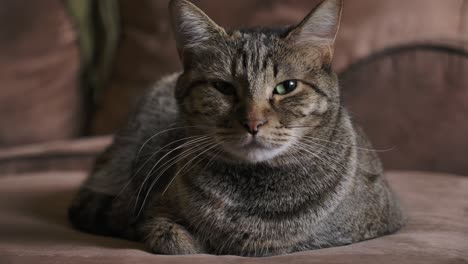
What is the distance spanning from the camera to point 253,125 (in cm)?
129

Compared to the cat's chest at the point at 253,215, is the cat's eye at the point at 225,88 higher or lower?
higher

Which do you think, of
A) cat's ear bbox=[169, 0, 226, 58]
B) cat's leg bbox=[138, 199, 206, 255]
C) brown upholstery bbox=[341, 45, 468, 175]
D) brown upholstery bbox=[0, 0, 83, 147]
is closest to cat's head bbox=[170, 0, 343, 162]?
cat's ear bbox=[169, 0, 226, 58]

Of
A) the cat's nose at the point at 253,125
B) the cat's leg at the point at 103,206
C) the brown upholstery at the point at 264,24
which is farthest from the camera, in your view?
the brown upholstery at the point at 264,24

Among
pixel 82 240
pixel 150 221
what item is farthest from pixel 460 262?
pixel 82 240

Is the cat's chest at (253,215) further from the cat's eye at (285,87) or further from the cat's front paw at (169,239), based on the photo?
the cat's eye at (285,87)

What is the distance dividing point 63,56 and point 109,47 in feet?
0.62

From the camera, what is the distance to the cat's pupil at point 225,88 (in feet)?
4.50

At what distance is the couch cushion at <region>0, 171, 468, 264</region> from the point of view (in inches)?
51.4

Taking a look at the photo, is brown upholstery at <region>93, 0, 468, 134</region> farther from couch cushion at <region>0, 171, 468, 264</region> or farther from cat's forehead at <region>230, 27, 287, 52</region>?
cat's forehead at <region>230, 27, 287, 52</region>

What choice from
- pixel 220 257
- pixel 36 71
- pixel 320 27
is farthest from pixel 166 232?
pixel 36 71

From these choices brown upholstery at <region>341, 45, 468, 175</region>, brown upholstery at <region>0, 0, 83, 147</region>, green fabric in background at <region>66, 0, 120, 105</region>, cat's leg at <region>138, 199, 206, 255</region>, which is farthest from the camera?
green fabric in background at <region>66, 0, 120, 105</region>

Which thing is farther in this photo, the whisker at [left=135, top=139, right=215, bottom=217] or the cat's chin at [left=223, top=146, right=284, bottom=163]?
the whisker at [left=135, top=139, right=215, bottom=217]

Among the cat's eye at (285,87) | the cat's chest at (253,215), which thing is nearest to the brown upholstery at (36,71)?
the cat's chest at (253,215)

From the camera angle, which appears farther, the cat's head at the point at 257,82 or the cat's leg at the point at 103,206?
the cat's leg at the point at 103,206
